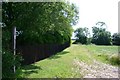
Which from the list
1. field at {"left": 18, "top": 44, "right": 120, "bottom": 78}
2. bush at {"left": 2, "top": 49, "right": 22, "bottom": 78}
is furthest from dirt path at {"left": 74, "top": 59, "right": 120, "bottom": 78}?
bush at {"left": 2, "top": 49, "right": 22, "bottom": 78}

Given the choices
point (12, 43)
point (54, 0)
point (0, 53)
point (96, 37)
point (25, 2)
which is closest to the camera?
point (0, 53)

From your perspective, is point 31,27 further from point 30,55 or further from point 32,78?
point 30,55

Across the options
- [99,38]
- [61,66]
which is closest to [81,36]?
[99,38]

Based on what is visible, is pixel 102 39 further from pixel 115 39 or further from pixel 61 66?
pixel 61 66

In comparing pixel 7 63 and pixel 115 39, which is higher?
pixel 115 39

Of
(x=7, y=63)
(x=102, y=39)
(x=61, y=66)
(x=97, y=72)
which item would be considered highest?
(x=102, y=39)

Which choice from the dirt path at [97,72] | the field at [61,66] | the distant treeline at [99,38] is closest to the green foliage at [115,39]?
the distant treeline at [99,38]

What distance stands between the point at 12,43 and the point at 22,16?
8.52 ft

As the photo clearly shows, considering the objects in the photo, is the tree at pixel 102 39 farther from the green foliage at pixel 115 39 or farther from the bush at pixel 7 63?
the bush at pixel 7 63

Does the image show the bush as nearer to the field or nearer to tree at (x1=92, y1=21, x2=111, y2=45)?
the field

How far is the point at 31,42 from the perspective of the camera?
19141mm

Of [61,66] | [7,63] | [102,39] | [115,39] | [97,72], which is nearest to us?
[7,63]

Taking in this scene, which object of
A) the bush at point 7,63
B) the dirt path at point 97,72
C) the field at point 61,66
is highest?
the bush at point 7,63

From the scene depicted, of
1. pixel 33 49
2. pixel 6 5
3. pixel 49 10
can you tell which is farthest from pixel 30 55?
pixel 6 5
